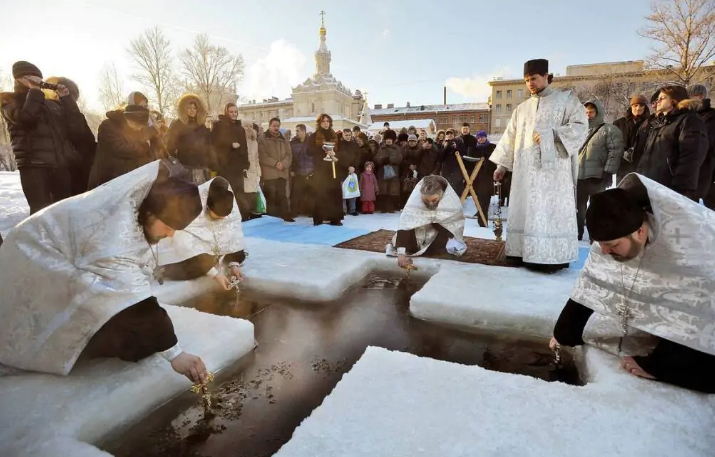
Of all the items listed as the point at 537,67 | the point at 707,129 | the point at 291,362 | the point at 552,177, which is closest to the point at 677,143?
the point at 707,129

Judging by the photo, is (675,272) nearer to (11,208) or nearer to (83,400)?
(83,400)

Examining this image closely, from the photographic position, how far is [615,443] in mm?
1658

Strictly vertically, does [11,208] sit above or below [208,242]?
above

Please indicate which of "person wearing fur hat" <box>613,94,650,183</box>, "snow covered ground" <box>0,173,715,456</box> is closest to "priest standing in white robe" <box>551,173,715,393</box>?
"snow covered ground" <box>0,173,715,456</box>

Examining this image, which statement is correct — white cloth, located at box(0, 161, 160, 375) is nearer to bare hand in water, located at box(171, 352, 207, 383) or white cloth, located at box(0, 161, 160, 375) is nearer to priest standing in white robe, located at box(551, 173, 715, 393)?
bare hand in water, located at box(171, 352, 207, 383)

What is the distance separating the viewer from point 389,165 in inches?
357

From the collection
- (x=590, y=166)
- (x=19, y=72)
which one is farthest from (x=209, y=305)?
(x=590, y=166)

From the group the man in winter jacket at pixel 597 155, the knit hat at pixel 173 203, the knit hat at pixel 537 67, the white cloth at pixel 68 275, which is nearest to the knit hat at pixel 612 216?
the knit hat at pixel 173 203

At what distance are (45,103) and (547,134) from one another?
494 cm

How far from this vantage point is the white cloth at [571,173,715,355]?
6.09ft

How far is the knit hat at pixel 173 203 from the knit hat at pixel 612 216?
5.97 ft

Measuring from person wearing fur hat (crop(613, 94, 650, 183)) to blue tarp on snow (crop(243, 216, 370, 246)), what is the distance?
3852 mm

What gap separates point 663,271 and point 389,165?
23.9ft

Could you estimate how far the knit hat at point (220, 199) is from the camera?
3.58 meters
